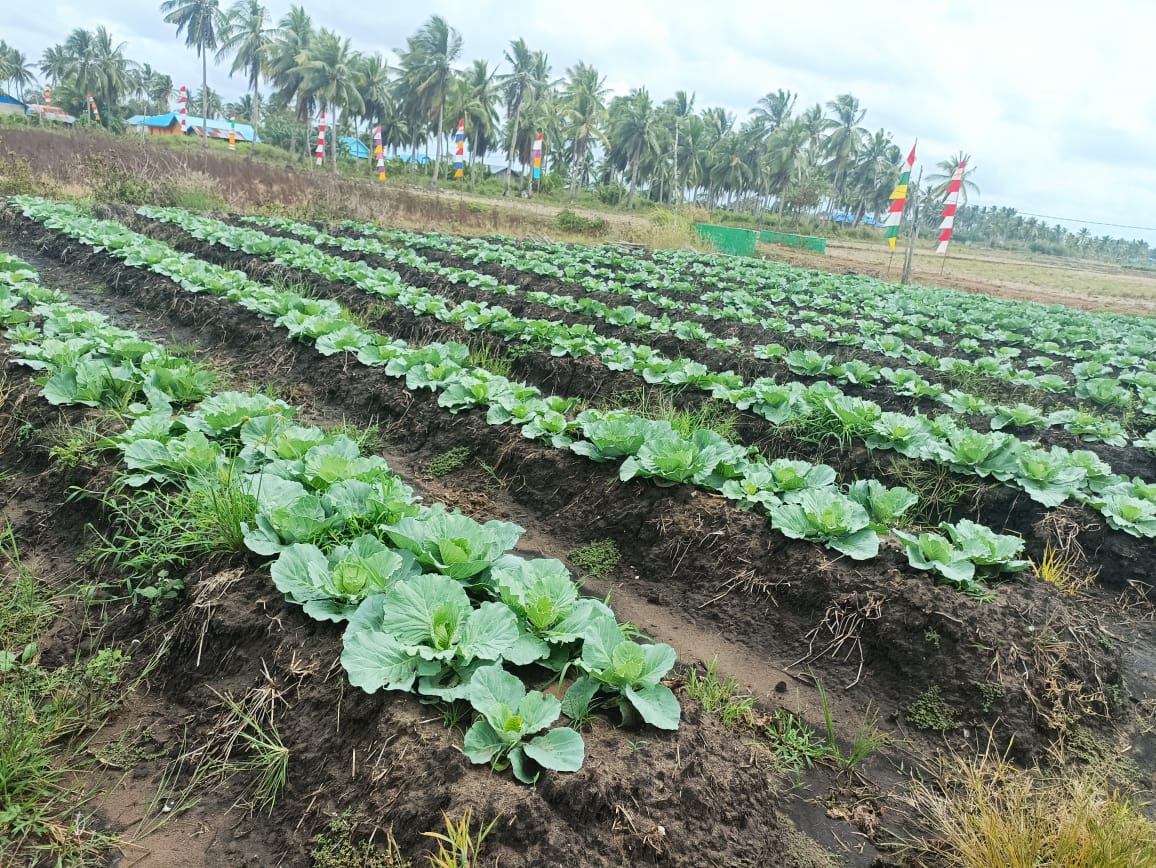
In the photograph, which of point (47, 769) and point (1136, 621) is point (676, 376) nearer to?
point (1136, 621)

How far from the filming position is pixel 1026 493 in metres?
4.70

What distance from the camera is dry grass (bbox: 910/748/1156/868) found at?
189cm

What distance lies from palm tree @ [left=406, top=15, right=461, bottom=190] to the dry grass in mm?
47678

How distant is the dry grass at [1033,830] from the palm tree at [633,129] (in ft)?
179

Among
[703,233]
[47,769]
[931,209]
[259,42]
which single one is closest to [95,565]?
[47,769]

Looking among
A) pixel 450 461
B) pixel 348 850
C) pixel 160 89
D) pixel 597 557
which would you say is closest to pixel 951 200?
pixel 450 461

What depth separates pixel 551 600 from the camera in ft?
8.23

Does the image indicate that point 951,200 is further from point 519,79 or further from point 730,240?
point 519,79

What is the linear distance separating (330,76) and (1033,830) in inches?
2044

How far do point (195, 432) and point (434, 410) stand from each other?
2.05 meters

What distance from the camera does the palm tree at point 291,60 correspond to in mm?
47688

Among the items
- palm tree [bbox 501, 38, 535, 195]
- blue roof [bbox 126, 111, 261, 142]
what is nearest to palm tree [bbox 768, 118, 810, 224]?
palm tree [bbox 501, 38, 535, 195]

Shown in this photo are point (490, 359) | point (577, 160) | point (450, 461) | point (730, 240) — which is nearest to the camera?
point (450, 461)

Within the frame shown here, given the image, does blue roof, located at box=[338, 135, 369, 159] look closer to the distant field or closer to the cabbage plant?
the distant field
